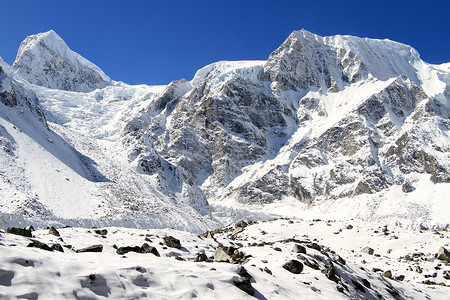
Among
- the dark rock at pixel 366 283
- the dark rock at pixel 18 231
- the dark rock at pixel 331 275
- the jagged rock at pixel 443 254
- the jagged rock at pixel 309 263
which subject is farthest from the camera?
the jagged rock at pixel 443 254

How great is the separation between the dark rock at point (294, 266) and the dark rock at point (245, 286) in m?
5.17

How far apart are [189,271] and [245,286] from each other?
206 centimetres

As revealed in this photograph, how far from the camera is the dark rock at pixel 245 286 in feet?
44.2

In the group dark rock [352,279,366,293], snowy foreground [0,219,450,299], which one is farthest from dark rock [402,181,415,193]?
dark rock [352,279,366,293]

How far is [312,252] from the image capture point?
2297 centimetres

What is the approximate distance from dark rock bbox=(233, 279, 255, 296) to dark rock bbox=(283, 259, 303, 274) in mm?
5173

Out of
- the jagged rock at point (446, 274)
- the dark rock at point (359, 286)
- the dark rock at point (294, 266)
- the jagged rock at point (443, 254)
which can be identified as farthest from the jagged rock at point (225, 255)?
the jagged rock at point (443, 254)

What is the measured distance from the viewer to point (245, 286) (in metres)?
13.6

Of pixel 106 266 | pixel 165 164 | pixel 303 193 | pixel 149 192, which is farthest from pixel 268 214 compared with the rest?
pixel 106 266

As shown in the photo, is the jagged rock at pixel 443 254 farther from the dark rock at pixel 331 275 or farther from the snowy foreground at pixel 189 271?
the dark rock at pixel 331 275

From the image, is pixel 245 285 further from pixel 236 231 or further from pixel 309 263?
pixel 236 231

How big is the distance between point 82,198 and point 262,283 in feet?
181

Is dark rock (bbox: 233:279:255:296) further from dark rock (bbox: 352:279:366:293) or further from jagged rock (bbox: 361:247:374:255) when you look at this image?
jagged rock (bbox: 361:247:374:255)

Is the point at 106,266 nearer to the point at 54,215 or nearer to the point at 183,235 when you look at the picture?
the point at 183,235
